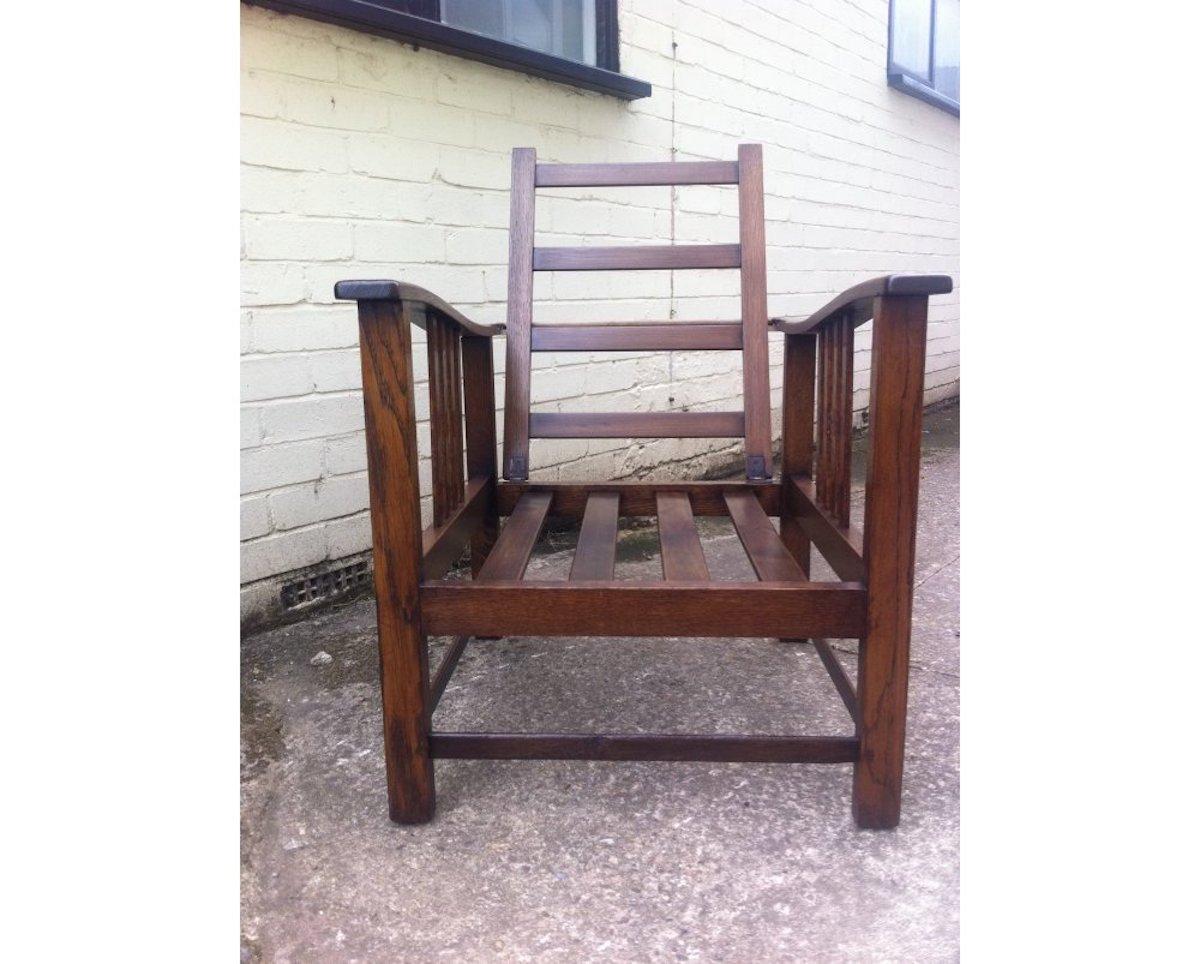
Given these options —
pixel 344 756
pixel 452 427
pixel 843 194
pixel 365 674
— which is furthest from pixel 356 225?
pixel 843 194

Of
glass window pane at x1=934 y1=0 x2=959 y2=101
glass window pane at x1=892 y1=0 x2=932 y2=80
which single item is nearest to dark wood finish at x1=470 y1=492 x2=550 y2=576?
glass window pane at x1=892 y1=0 x2=932 y2=80

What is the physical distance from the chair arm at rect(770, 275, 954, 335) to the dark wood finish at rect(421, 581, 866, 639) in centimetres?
36

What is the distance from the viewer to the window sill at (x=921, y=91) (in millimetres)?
4062

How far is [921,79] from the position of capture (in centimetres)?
454

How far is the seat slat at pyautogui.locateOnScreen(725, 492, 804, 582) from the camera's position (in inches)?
48.6

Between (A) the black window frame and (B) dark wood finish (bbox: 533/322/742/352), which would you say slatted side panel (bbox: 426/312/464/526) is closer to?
(B) dark wood finish (bbox: 533/322/742/352)

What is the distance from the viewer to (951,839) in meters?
1.12

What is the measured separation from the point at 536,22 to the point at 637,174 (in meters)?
0.78

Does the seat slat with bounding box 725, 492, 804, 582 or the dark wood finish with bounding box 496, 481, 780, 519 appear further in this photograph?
the dark wood finish with bounding box 496, 481, 780, 519

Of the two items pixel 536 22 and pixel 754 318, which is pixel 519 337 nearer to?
pixel 754 318

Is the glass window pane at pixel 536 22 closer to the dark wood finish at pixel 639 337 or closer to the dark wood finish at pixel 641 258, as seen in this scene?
the dark wood finish at pixel 641 258

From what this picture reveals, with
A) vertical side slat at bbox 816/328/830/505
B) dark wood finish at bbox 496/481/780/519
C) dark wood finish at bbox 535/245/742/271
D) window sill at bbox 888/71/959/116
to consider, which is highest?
window sill at bbox 888/71/959/116

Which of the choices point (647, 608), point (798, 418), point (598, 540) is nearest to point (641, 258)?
point (798, 418)

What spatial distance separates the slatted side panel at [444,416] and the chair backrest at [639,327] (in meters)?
0.22
